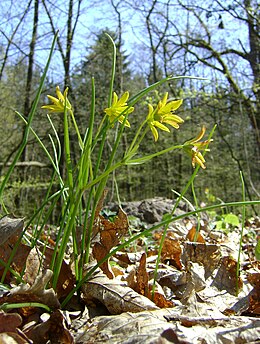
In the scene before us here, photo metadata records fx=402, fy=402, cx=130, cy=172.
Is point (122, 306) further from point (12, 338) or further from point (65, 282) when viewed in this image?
point (12, 338)

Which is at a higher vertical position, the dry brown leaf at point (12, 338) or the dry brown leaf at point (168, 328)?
the dry brown leaf at point (12, 338)

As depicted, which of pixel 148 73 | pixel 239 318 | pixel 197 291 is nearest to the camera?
pixel 239 318

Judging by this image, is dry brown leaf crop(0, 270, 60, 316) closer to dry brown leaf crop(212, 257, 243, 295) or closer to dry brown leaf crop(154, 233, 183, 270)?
dry brown leaf crop(212, 257, 243, 295)

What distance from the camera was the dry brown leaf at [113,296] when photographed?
3.25ft

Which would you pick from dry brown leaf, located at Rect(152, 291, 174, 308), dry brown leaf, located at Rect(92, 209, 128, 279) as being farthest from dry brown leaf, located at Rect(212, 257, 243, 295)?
dry brown leaf, located at Rect(92, 209, 128, 279)

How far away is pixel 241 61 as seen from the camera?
1034 centimetres

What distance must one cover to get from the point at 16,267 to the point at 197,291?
1.94 feet

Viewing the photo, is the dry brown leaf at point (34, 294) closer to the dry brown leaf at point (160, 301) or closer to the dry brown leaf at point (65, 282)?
the dry brown leaf at point (65, 282)

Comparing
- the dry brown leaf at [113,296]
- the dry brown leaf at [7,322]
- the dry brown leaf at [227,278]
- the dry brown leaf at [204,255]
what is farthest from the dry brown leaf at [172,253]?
the dry brown leaf at [7,322]

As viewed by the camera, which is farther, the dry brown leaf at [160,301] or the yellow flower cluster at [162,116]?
the dry brown leaf at [160,301]

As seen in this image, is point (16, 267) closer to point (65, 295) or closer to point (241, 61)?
point (65, 295)

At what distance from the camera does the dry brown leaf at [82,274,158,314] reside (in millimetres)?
992

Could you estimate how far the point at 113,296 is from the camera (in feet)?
3.34

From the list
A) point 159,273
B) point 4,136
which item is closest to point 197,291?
point 159,273
